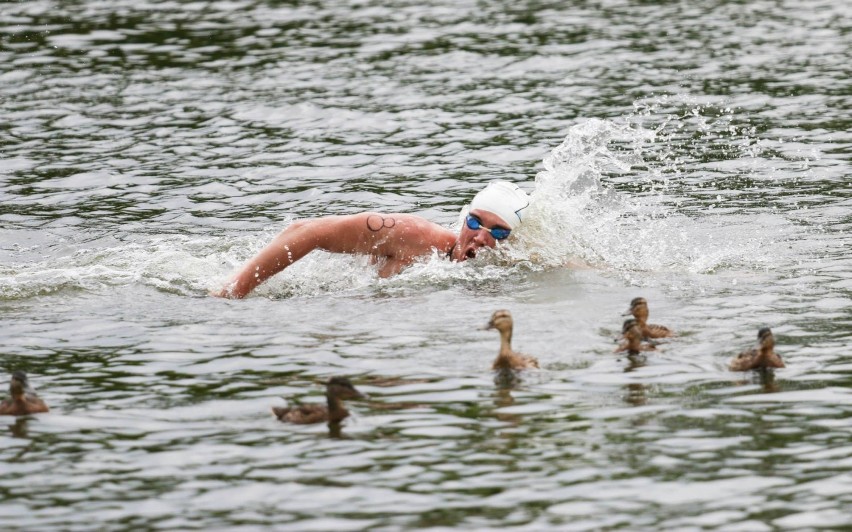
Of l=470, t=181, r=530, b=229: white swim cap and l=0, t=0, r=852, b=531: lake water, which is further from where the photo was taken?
l=470, t=181, r=530, b=229: white swim cap

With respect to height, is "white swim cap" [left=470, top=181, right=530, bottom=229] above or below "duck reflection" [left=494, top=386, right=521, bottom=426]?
above

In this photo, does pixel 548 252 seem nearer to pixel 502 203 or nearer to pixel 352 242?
pixel 502 203

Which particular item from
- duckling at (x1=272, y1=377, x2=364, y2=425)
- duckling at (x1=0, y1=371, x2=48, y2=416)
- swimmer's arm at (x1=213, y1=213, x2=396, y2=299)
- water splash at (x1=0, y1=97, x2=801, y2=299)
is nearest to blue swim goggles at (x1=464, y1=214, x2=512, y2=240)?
water splash at (x1=0, y1=97, x2=801, y2=299)

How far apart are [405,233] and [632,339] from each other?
3.96 metres

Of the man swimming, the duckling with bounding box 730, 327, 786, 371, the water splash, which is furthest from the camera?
the water splash

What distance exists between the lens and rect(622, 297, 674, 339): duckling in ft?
40.9

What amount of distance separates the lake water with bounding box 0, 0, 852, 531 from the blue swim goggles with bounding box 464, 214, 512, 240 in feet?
0.96

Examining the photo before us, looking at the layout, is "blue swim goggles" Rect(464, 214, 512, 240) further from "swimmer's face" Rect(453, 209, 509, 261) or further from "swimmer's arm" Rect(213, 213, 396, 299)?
"swimmer's arm" Rect(213, 213, 396, 299)

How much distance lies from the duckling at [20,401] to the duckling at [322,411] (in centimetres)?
193

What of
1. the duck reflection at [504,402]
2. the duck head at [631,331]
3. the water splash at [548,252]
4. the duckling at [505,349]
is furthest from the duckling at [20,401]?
the duck head at [631,331]

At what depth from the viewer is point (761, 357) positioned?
11.6 m

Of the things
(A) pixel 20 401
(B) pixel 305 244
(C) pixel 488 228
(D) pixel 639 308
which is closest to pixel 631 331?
(D) pixel 639 308

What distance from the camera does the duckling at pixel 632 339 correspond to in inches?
477

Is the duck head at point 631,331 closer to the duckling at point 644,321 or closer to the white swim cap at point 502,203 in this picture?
the duckling at point 644,321
